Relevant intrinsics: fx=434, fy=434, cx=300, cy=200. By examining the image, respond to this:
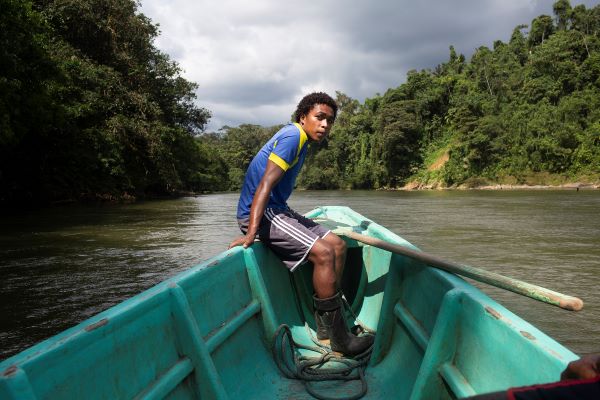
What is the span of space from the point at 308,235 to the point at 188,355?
1.05 meters

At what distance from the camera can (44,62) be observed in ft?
38.4

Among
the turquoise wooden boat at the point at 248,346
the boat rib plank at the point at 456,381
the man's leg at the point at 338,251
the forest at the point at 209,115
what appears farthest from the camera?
the forest at the point at 209,115

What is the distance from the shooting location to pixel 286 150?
8.20ft

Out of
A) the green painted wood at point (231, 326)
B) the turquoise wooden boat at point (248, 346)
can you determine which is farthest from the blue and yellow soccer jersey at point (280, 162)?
the green painted wood at point (231, 326)

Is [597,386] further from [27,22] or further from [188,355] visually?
[27,22]

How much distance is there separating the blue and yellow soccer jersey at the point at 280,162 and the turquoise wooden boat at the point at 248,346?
1.03ft

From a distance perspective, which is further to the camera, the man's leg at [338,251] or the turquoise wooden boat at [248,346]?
Answer: the man's leg at [338,251]

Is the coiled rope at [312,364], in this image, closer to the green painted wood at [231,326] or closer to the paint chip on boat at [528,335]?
the green painted wood at [231,326]

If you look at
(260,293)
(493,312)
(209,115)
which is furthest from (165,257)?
(209,115)

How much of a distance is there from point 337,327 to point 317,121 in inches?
49.5

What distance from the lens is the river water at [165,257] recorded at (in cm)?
409

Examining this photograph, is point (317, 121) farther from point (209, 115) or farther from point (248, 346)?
point (209, 115)

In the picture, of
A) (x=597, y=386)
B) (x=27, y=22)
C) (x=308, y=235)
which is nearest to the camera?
(x=597, y=386)

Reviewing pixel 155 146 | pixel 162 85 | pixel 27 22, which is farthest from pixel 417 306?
pixel 162 85
